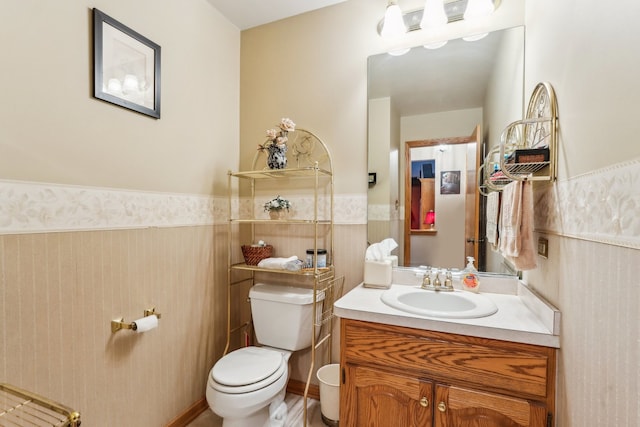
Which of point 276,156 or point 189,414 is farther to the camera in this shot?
point 276,156

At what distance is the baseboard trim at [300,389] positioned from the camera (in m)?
1.95

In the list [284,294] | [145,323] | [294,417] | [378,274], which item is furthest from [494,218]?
[145,323]

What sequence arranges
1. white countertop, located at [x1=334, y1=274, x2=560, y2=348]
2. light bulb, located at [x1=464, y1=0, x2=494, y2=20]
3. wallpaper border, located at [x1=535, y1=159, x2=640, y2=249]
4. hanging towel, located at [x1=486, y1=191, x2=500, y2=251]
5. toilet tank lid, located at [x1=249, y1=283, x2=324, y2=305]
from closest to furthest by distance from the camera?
Answer: wallpaper border, located at [x1=535, y1=159, x2=640, y2=249] → white countertop, located at [x1=334, y1=274, x2=560, y2=348] → hanging towel, located at [x1=486, y1=191, x2=500, y2=251] → light bulb, located at [x1=464, y1=0, x2=494, y2=20] → toilet tank lid, located at [x1=249, y1=283, x2=324, y2=305]

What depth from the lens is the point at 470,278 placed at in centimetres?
156

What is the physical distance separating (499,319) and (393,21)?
1.58 metres

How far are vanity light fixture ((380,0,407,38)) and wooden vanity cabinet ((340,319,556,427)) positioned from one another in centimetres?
157

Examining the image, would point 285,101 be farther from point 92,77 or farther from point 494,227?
point 494,227

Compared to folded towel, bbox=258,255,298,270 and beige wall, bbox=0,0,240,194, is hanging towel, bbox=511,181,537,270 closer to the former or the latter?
folded towel, bbox=258,255,298,270

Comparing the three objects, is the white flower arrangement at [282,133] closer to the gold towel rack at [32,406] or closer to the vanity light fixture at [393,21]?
the vanity light fixture at [393,21]

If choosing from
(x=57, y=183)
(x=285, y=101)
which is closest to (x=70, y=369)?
(x=57, y=183)

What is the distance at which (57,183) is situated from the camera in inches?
46.4

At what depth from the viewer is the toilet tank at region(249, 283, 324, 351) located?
5.90 feet

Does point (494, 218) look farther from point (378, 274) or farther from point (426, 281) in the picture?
point (378, 274)

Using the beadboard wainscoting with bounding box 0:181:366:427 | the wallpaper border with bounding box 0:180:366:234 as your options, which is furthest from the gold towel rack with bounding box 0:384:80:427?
the wallpaper border with bounding box 0:180:366:234
